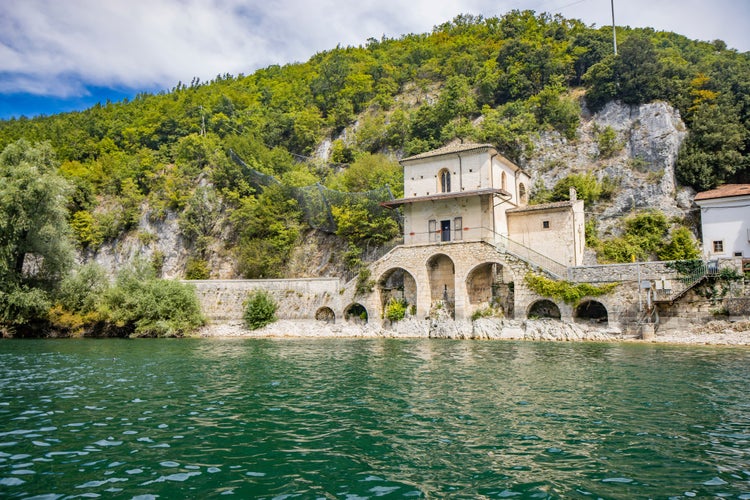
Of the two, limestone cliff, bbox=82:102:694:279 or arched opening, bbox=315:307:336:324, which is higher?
limestone cliff, bbox=82:102:694:279

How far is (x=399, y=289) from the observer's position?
34000 mm

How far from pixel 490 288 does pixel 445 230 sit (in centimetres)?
493

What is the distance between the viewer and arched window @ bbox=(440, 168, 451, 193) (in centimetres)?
3388

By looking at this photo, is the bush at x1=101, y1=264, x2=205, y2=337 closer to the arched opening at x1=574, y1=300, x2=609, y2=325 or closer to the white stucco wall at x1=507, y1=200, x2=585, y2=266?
the white stucco wall at x1=507, y1=200, x2=585, y2=266

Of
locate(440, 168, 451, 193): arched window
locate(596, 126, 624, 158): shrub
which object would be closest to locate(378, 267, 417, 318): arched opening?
locate(440, 168, 451, 193): arched window

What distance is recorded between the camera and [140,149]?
67.1 metres

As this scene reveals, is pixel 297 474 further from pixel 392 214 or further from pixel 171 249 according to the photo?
pixel 171 249

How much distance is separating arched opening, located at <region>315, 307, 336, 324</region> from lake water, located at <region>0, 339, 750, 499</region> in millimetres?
17475

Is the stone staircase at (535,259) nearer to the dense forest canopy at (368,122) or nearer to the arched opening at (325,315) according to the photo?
the dense forest canopy at (368,122)

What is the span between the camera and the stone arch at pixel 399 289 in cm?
3281

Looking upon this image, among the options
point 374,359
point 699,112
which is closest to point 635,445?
point 374,359

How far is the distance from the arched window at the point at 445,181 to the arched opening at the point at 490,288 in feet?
20.2

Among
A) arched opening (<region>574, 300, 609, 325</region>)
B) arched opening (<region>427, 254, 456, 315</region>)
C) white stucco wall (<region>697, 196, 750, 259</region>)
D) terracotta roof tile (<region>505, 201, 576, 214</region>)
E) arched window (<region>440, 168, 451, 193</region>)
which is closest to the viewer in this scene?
arched opening (<region>574, 300, 609, 325</region>)

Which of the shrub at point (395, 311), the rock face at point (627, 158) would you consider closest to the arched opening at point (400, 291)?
the shrub at point (395, 311)
